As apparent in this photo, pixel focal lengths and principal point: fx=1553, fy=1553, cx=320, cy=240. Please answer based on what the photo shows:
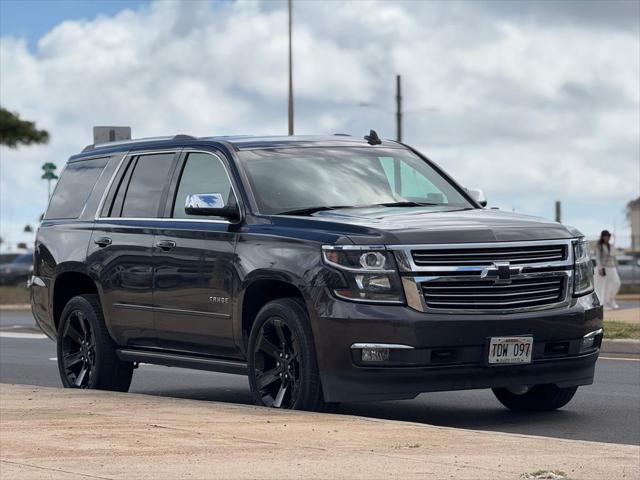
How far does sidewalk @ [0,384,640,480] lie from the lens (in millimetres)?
7504

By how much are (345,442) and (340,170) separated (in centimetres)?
337

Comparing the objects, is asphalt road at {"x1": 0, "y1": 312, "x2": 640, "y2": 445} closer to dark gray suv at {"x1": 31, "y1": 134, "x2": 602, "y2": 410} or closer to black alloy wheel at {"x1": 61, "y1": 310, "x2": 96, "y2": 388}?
dark gray suv at {"x1": 31, "y1": 134, "x2": 602, "y2": 410}

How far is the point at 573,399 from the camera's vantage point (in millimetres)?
12477

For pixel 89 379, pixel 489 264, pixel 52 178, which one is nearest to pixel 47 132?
pixel 52 178

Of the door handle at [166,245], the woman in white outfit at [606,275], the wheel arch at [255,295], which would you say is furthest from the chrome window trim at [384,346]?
the woman in white outfit at [606,275]

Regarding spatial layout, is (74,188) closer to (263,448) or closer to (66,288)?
(66,288)

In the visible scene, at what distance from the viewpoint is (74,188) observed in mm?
13359

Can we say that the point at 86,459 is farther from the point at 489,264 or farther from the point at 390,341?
the point at 489,264

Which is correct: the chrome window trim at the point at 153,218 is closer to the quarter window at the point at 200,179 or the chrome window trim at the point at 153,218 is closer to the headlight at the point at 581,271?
the quarter window at the point at 200,179

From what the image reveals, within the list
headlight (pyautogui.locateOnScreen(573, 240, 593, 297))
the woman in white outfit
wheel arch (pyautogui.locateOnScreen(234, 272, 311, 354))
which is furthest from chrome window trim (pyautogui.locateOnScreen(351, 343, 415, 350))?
the woman in white outfit

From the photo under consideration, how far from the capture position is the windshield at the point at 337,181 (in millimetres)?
11055

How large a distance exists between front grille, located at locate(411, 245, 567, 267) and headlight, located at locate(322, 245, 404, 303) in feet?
0.63

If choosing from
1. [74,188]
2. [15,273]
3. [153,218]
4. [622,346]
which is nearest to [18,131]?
[15,273]

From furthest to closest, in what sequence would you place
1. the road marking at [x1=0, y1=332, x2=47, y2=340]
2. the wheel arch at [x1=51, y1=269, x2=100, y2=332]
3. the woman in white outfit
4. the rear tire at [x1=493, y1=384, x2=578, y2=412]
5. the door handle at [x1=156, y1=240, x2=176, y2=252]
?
1. the woman in white outfit
2. the road marking at [x1=0, y1=332, x2=47, y2=340]
3. the wheel arch at [x1=51, y1=269, x2=100, y2=332]
4. the door handle at [x1=156, y1=240, x2=176, y2=252]
5. the rear tire at [x1=493, y1=384, x2=578, y2=412]
